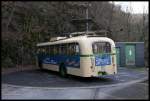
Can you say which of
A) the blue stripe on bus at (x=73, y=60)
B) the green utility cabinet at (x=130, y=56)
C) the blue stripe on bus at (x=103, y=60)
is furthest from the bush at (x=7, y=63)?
the blue stripe on bus at (x=103, y=60)

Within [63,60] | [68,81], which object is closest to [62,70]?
[63,60]

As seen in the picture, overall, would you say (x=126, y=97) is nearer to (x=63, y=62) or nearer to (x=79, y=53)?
(x=79, y=53)

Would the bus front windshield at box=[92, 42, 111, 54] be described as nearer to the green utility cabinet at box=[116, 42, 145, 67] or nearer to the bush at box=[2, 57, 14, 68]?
the green utility cabinet at box=[116, 42, 145, 67]

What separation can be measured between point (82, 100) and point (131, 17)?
1611 inches

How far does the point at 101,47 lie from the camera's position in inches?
792

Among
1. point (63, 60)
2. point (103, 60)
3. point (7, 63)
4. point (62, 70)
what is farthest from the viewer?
point (7, 63)

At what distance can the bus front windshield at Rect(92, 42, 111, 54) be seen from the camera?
19839 millimetres

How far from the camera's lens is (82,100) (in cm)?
1270

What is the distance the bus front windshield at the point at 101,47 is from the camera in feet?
65.1

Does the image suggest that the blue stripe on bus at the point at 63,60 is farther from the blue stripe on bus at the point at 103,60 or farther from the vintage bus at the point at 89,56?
the blue stripe on bus at the point at 103,60

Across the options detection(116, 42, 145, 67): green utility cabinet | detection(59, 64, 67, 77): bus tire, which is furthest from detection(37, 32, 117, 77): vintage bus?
detection(116, 42, 145, 67): green utility cabinet

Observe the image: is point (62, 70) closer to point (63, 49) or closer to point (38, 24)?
point (63, 49)

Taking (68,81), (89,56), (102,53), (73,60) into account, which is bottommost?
(68,81)

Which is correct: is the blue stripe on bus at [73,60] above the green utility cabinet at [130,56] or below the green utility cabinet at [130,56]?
above
